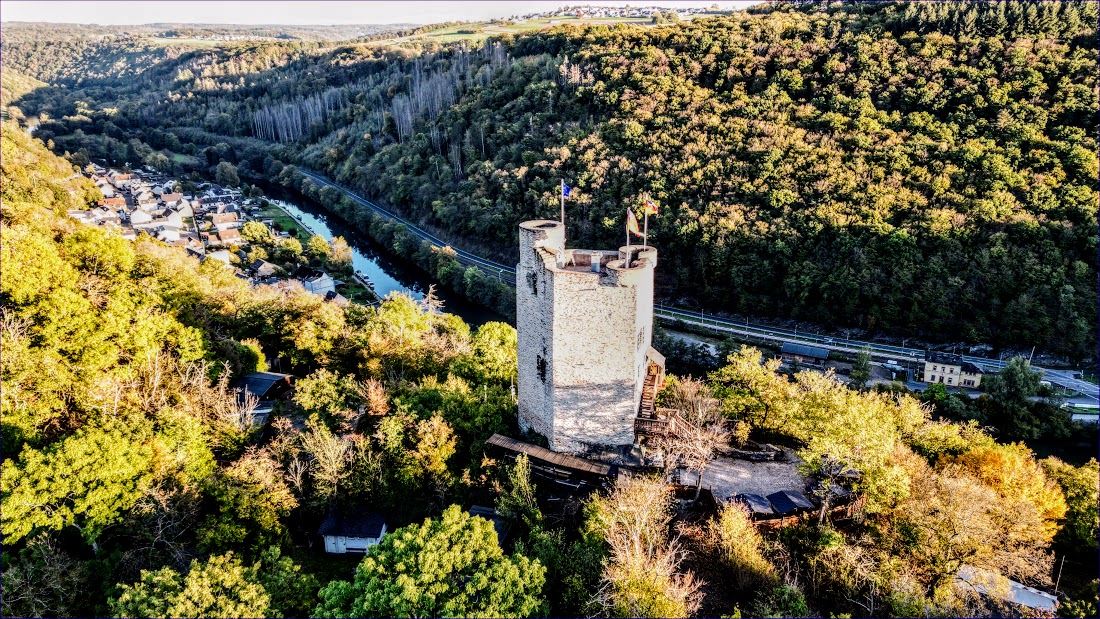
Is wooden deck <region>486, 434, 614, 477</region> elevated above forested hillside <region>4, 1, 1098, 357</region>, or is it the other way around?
forested hillside <region>4, 1, 1098, 357</region>

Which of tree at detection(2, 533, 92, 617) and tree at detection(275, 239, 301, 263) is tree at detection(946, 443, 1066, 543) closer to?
tree at detection(2, 533, 92, 617)

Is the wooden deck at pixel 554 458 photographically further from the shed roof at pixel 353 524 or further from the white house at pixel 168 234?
the white house at pixel 168 234

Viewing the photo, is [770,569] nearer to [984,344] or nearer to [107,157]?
[984,344]

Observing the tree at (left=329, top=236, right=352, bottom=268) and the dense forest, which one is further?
the tree at (left=329, top=236, right=352, bottom=268)

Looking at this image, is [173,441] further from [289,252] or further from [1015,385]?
[1015,385]

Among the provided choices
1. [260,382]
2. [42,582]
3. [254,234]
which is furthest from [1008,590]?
[254,234]

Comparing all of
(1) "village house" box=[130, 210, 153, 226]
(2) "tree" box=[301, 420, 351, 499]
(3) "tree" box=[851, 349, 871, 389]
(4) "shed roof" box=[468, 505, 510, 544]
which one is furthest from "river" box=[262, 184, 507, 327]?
(4) "shed roof" box=[468, 505, 510, 544]

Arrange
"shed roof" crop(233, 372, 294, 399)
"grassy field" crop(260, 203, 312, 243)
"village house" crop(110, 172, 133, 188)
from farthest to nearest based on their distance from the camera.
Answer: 1. "village house" crop(110, 172, 133, 188)
2. "grassy field" crop(260, 203, 312, 243)
3. "shed roof" crop(233, 372, 294, 399)
